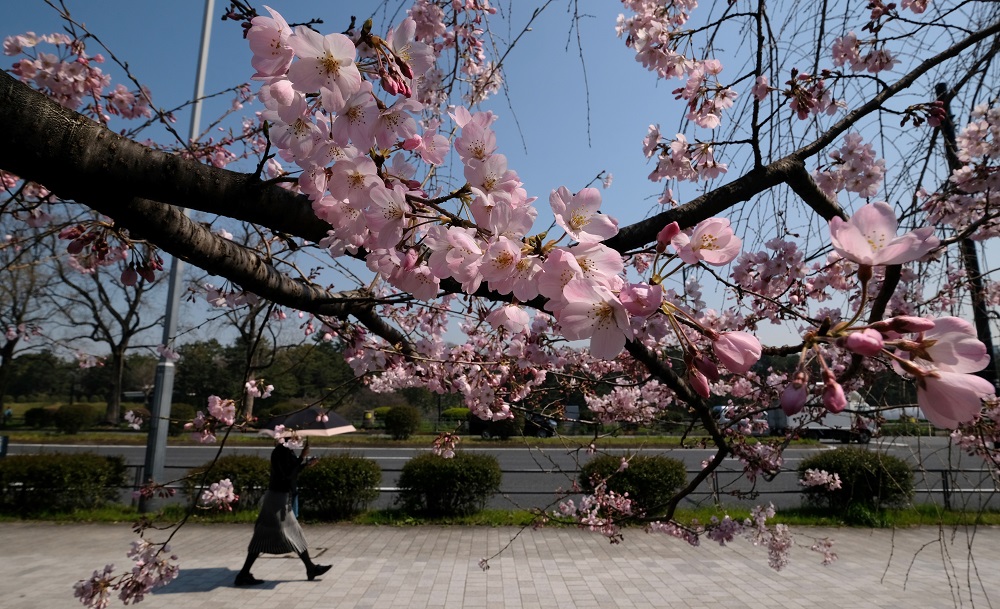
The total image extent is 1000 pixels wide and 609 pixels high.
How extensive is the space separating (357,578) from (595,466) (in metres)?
4.14

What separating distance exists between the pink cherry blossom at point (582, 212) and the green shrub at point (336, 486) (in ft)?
26.4

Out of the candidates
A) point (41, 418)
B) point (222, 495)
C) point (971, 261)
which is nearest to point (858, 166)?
point (971, 261)

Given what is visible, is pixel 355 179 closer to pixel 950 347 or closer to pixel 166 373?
pixel 950 347

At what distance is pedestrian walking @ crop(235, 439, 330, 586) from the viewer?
5352 mm

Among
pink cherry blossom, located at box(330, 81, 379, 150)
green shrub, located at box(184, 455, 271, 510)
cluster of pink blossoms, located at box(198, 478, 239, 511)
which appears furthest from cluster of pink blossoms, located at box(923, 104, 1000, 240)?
green shrub, located at box(184, 455, 271, 510)

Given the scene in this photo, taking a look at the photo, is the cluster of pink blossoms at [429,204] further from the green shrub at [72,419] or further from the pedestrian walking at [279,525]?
the green shrub at [72,419]

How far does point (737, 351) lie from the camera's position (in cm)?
78

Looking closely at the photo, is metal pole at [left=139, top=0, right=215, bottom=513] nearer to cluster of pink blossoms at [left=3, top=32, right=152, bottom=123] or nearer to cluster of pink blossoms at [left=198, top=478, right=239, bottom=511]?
cluster of pink blossoms at [left=198, top=478, right=239, bottom=511]

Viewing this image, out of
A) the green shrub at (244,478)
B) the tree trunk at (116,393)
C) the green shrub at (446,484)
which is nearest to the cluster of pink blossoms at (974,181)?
the green shrub at (446,484)

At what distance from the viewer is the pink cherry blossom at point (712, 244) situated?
2.97 feet

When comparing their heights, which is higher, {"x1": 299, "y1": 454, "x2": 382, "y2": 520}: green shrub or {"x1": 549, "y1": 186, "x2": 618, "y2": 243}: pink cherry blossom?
{"x1": 549, "y1": 186, "x2": 618, "y2": 243}: pink cherry blossom

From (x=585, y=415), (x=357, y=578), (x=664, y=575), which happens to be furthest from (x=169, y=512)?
(x=664, y=575)

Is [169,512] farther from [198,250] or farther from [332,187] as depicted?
[332,187]

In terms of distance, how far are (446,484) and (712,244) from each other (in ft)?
26.3
